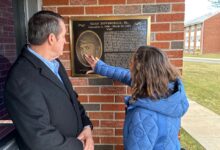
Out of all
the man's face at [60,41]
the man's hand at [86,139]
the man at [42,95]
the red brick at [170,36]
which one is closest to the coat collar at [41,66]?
the man at [42,95]

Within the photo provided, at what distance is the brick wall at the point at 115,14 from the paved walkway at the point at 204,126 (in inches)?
103

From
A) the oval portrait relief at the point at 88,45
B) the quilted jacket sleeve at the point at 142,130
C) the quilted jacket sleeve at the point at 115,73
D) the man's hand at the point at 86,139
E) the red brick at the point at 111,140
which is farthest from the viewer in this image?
the red brick at the point at 111,140

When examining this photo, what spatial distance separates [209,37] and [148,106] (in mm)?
42404

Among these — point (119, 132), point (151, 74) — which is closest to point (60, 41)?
point (151, 74)

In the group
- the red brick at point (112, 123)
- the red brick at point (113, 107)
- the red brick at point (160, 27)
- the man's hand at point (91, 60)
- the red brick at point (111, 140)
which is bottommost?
the red brick at point (111, 140)

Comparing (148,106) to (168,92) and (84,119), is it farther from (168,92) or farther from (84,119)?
(84,119)

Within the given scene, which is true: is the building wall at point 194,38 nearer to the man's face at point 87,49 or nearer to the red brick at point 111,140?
the red brick at point 111,140

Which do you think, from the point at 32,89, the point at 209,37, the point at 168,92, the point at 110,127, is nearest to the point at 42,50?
the point at 32,89

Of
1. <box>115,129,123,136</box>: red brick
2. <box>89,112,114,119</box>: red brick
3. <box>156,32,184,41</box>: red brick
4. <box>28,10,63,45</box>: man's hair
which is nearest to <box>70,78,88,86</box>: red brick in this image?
<box>89,112,114,119</box>: red brick

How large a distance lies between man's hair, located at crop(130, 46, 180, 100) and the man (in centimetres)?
53

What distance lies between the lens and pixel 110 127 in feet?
10.0

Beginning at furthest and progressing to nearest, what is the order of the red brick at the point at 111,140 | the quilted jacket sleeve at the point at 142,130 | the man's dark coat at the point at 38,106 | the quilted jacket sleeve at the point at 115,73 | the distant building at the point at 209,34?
the distant building at the point at 209,34
the red brick at the point at 111,140
the quilted jacket sleeve at the point at 115,73
the quilted jacket sleeve at the point at 142,130
the man's dark coat at the point at 38,106

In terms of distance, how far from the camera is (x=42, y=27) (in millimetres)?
1807

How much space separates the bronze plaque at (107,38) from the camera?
281 centimetres
